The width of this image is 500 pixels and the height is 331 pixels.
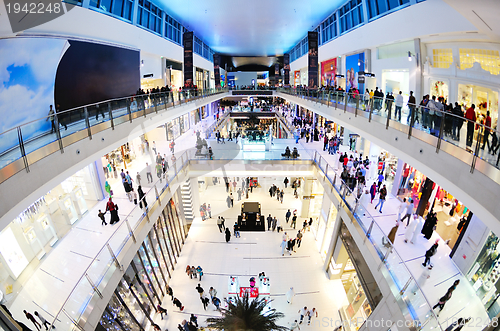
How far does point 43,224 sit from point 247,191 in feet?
42.9

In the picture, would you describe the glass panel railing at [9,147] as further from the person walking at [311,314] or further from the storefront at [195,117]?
the storefront at [195,117]

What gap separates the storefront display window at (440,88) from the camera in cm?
972

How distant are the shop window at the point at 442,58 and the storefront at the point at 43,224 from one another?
1439 cm

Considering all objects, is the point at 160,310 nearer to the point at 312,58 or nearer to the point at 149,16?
the point at 149,16

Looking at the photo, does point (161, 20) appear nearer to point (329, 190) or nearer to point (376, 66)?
point (376, 66)

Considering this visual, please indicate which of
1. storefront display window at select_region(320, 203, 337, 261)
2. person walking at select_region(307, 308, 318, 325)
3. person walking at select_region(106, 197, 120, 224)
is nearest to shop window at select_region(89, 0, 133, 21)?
person walking at select_region(106, 197, 120, 224)

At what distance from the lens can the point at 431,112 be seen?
6164 millimetres

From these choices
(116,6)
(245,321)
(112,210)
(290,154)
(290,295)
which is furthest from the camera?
(290,154)

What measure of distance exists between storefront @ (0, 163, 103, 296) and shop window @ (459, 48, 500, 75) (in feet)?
46.3

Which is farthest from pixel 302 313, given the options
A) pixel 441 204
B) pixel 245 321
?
pixel 441 204

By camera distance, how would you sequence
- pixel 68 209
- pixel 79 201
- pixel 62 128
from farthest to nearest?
1. pixel 79 201
2. pixel 68 209
3. pixel 62 128

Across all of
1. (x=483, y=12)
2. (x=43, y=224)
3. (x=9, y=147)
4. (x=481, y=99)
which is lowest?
(x=43, y=224)

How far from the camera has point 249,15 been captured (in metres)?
20.9
